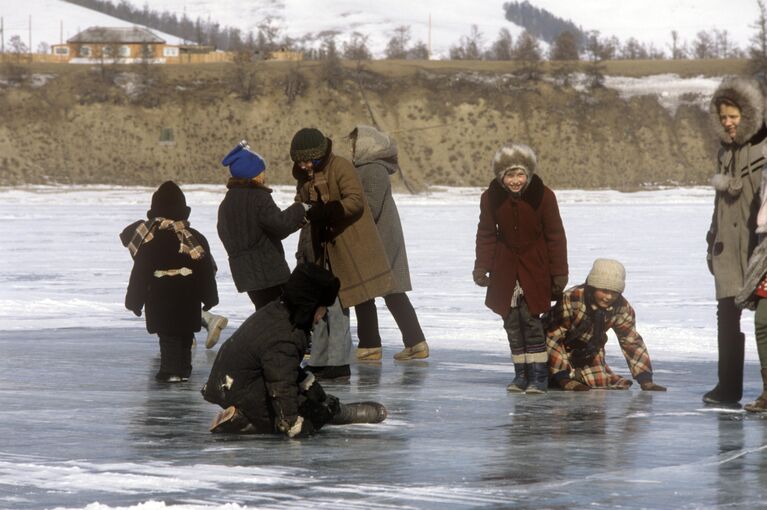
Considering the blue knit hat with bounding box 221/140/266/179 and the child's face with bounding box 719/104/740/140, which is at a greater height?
the child's face with bounding box 719/104/740/140

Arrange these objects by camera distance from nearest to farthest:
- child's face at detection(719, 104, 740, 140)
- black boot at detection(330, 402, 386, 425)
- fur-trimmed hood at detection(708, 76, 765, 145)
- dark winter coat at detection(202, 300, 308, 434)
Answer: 1. dark winter coat at detection(202, 300, 308, 434)
2. black boot at detection(330, 402, 386, 425)
3. fur-trimmed hood at detection(708, 76, 765, 145)
4. child's face at detection(719, 104, 740, 140)

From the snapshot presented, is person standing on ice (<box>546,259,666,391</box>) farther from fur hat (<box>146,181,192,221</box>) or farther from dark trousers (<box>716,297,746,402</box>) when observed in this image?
fur hat (<box>146,181,192,221</box>)

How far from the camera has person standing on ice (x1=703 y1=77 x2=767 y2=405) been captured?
7871mm

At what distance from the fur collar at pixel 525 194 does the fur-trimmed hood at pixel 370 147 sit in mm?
1539

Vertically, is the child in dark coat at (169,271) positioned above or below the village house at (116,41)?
below

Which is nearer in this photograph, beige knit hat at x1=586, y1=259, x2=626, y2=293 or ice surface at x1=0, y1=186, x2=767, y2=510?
ice surface at x1=0, y1=186, x2=767, y2=510

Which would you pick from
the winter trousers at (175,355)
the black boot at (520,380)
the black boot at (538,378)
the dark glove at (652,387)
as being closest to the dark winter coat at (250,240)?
the winter trousers at (175,355)

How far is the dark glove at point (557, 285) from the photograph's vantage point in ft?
28.0

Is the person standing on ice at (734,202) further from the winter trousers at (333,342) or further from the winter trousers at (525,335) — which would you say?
the winter trousers at (333,342)

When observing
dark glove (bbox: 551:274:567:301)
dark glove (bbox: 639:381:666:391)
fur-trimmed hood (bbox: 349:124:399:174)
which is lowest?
dark glove (bbox: 639:381:666:391)

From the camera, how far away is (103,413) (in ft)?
25.6

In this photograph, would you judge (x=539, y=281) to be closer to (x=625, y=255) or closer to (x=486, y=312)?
(x=486, y=312)

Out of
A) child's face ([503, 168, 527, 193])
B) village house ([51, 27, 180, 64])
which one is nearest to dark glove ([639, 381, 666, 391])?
child's face ([503, 168, 527, 193])

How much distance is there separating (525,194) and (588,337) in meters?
1.05
